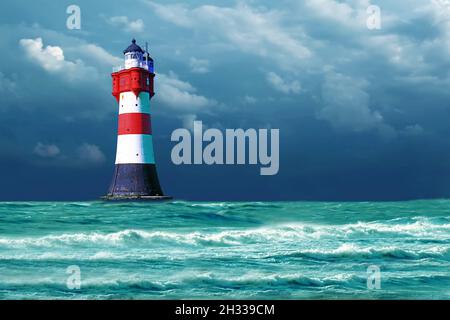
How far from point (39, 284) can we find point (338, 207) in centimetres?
1545

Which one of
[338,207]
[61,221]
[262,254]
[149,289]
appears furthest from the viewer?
[338,207]

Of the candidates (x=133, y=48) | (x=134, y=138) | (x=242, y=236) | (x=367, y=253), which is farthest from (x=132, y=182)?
(x=367, y=253)

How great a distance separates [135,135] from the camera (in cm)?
2430

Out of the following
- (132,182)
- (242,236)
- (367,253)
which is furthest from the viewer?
(132,182)

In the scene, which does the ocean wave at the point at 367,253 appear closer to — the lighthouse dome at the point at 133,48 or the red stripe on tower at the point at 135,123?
the red stripe on tower at the point at 135,123

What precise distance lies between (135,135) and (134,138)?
14cm

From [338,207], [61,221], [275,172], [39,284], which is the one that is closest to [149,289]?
[39,284]

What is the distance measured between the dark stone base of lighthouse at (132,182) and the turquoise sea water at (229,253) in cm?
198

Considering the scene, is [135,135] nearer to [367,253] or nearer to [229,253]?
[229,253]

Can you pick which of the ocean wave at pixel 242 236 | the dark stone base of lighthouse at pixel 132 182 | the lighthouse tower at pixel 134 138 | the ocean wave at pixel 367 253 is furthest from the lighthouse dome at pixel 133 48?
the ocean wave at pixel 367 253

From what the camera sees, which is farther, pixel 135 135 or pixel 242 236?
pixel 135 135

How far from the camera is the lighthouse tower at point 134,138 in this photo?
24.4 metres

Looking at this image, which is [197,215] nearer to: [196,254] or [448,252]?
[196,254]
